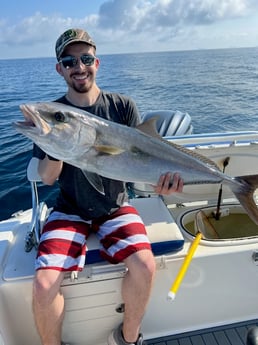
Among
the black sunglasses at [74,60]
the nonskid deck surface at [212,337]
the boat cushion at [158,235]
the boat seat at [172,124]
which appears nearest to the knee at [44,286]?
the boat cushion at [158,235]

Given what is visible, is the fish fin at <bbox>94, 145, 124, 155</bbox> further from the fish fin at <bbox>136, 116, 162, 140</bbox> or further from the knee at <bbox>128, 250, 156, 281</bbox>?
the knee at <bbox>128, 250, 156, 281</bbox>

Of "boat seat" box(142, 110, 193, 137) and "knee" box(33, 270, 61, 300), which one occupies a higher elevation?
"boat seat" box(142, 110, 193, 137)

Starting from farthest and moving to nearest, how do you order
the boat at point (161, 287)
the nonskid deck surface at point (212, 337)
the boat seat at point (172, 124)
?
the boat seat at point (172, 124), the nonskid deck surface at point (212, 337), the boat at point (161, 287)

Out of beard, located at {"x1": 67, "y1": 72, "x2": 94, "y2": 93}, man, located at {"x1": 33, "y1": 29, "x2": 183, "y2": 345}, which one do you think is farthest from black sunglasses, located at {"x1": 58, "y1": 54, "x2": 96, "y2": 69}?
beard, located at {"x1": 67, "y1": 72, "x2": 94, "y2": 93}

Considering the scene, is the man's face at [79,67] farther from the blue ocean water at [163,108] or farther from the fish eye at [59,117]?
the blue ocean water at [163,108]

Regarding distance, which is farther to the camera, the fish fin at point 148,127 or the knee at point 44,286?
the fish fin at point 148,127

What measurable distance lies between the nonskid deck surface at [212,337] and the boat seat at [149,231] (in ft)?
2.54

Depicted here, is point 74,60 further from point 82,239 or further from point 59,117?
point 82,239

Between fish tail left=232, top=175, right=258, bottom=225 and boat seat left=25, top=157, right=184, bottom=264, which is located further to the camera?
boat seat left=25, top=157, right=184, bottom=264

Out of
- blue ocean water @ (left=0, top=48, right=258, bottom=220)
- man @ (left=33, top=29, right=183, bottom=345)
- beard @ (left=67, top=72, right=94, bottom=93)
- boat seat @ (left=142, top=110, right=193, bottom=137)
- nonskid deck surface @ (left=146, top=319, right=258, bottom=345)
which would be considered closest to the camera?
man @ (left=33, top=29, right=183, bottom=345)

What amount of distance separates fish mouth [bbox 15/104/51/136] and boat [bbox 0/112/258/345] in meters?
0.67

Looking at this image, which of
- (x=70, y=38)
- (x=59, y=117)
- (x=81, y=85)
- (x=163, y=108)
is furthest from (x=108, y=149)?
(x=163, y=108)

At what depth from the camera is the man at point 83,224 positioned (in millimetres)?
1999

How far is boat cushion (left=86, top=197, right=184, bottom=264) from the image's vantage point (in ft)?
7.26
